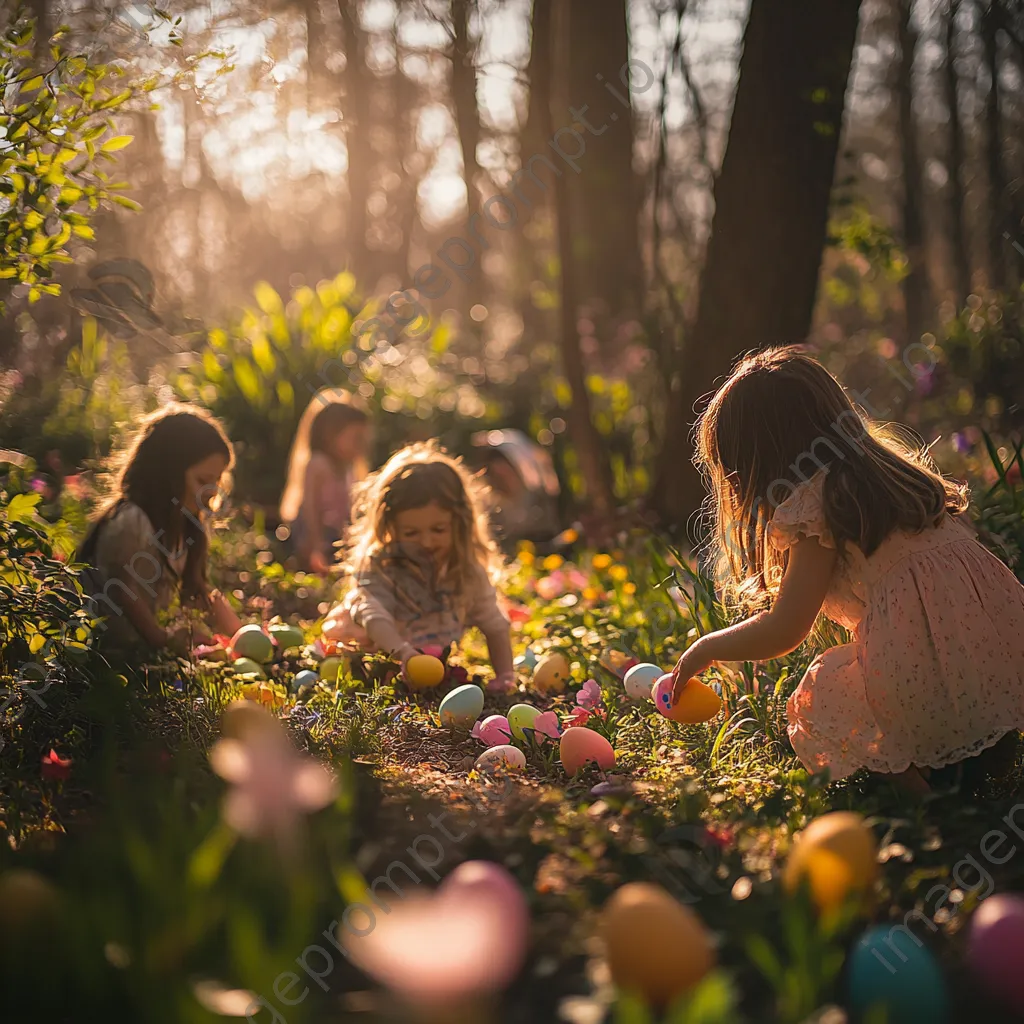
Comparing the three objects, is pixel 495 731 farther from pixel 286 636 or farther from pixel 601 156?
pixel 601 156

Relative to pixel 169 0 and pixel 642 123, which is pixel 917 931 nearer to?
pixel 169 0

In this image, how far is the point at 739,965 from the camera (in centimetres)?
179

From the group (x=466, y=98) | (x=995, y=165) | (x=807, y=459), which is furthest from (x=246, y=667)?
(x=466, y=98)

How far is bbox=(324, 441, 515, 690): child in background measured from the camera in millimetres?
3924

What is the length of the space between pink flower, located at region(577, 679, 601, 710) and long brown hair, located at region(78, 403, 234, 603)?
157 cm

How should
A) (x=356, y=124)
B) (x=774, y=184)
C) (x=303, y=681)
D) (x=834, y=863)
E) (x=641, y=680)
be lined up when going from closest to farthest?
(x=834, y=863), (x=641, y=680), (x=303, y=681), (x=774, y=184), (x=356, y=124)

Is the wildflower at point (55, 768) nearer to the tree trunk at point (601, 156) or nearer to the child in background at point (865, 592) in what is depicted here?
the child in background at point (865, 592)

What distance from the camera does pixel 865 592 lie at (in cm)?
267

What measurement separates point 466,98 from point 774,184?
9066mm

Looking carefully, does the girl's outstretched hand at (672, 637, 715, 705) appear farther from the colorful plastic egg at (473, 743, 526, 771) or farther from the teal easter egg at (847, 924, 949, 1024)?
Result: the teal easter egg at (847, 924, 949, 1024)

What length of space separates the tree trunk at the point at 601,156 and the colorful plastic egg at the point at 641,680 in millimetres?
4317

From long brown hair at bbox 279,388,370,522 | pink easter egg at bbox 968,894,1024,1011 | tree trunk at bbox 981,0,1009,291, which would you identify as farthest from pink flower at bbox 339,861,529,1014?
tree trunk at bbox 981,0,1009,291

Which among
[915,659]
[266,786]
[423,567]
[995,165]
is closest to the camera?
[266,786]

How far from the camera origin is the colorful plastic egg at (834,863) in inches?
71.1
